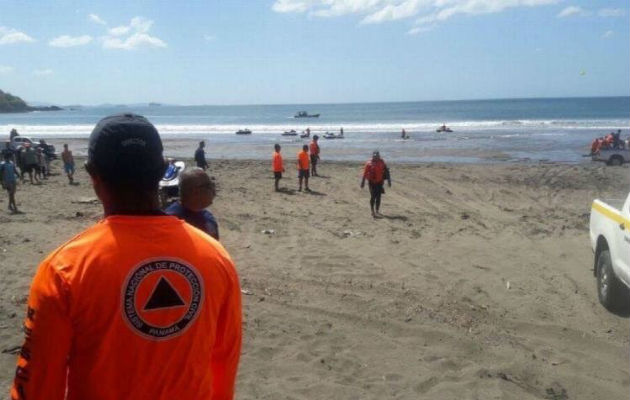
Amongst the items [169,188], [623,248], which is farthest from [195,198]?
[623,248]

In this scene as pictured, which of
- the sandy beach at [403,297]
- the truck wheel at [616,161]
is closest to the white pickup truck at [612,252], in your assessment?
the sandy beach at [403,297]

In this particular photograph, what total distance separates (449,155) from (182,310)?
32965 mm

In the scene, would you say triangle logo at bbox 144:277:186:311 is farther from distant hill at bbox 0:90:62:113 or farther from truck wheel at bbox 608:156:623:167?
distant hill at bbox 0:90:62:113

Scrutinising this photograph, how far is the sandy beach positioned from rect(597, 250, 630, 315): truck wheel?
171 mm

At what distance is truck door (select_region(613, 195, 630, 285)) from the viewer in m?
6.02

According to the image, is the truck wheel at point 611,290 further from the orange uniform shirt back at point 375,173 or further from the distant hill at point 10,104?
the distant hill at point 10,104

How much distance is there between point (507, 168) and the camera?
24.4 metres

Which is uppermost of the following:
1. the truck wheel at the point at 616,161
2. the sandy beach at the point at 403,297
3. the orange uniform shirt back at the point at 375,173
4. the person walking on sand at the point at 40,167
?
the orange uniform shirt back at the point at 375,173

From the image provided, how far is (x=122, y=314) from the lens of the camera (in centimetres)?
163

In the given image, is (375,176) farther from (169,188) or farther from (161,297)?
(161,297)

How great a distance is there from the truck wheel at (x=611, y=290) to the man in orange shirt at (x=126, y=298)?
20.2 ft

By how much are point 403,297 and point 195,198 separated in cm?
381

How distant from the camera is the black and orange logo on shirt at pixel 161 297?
1.64 meters

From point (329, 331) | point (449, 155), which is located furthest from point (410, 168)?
point (329, 331)
